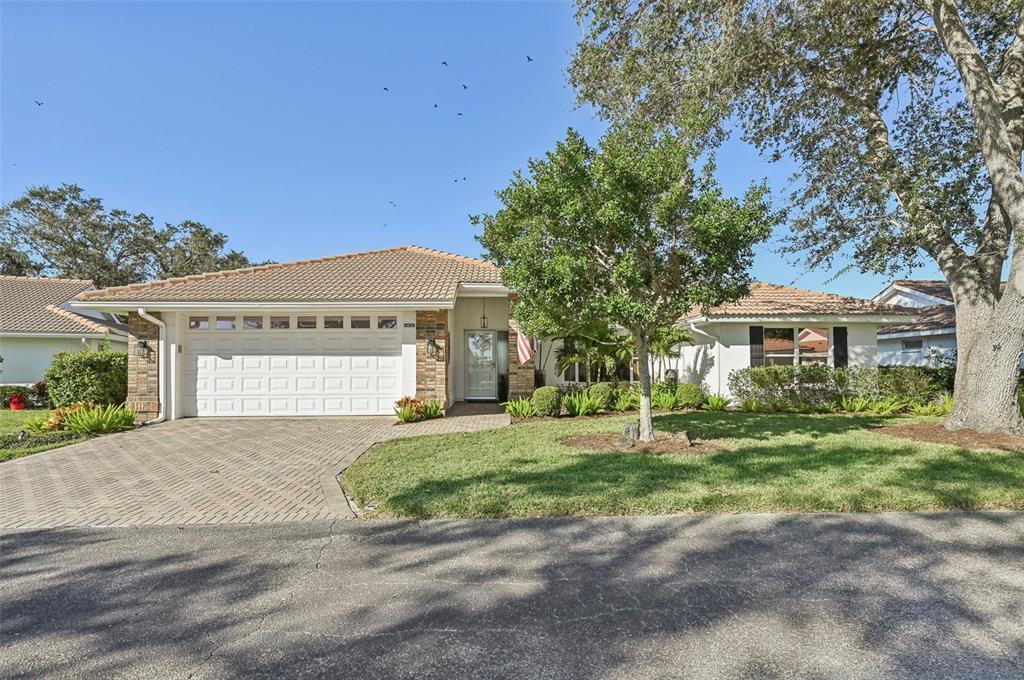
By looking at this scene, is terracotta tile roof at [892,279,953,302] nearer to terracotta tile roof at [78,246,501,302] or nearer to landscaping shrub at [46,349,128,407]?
terracotta tile roof at [78,246,501,302]

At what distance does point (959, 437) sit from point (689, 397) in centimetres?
558

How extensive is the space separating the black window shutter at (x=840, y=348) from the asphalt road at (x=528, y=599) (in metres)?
10.5

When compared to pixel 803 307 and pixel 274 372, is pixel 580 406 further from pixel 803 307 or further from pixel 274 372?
pixel 274 372

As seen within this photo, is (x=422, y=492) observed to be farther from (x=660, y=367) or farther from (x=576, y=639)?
(x=660, y=367)

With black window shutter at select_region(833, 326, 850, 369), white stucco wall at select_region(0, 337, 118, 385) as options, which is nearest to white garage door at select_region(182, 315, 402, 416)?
white stucco wall at select_region(0, 337, 118, 385)

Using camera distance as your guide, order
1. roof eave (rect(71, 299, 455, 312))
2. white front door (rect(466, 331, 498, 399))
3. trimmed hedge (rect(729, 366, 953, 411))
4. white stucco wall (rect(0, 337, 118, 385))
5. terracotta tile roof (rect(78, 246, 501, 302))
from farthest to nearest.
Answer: white stucco wall (rect(0, 337, 118, 385)) → white front door (rect(466, 331, 498, 399)) → trimmed hedge (rect(729, 366, 953, 411)) → terracotta tile roof (rect(78, 246, 501, 302)) → roof eave (rect(71, 299, 455, 312))

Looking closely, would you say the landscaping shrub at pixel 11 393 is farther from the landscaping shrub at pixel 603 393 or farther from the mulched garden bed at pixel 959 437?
the mulched garden bed at pixel 959 437

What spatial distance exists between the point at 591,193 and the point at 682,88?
434cm

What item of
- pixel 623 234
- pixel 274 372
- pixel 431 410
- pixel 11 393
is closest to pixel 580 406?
pixel 431 410

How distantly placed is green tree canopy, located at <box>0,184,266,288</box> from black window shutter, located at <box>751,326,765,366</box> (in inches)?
1543

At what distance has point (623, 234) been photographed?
7.61 meters

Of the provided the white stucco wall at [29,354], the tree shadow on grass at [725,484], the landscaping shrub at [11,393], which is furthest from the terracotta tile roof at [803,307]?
the white stucco wall at [29,354]

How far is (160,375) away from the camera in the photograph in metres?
12.3

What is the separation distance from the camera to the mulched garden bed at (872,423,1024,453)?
811cm
